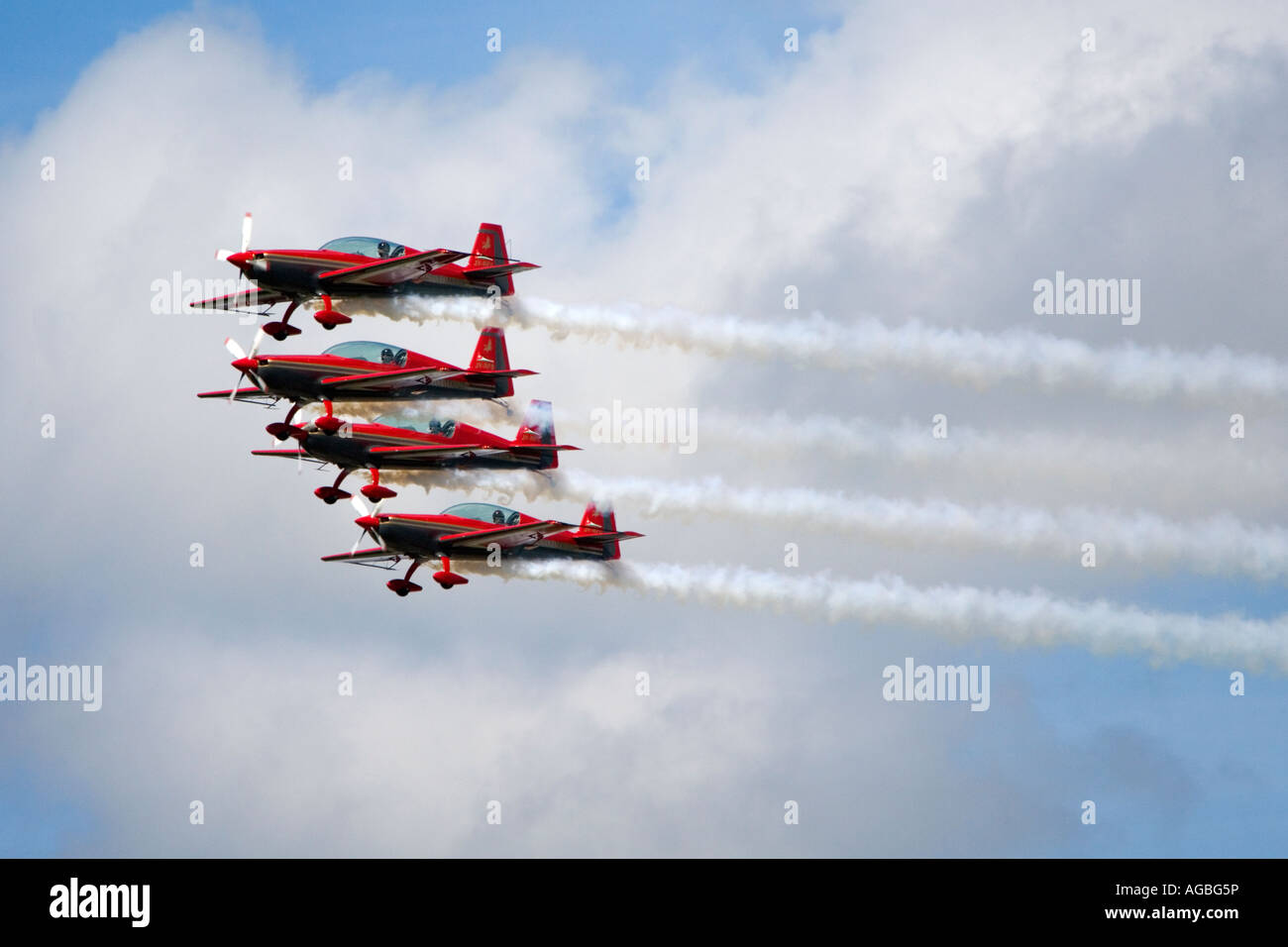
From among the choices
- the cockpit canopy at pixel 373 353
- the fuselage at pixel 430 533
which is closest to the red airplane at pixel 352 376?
the cockpit canopy at pixel 373 353

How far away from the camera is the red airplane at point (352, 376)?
5438 inches

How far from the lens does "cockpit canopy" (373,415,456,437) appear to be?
140 metres

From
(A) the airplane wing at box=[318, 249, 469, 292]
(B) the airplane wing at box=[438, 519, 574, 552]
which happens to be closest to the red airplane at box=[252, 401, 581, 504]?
(B) the airplane wing at box=[438, 519, 574, 552]

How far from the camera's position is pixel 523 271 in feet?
455

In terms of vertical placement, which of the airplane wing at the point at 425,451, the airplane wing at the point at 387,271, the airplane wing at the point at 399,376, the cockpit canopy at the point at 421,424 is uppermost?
the airplane wing at the point at 387,271

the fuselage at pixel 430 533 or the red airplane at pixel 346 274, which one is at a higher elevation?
the red airplane at pixel 346 274

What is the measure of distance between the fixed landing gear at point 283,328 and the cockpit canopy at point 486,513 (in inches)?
401

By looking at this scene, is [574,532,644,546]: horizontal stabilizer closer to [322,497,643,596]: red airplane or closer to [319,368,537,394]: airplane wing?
[322,497,643,596]: red airplane

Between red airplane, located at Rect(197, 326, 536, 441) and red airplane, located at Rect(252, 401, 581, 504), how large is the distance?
1.16 m

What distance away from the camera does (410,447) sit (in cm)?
13975

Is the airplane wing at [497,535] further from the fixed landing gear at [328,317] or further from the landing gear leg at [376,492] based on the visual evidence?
the fixed landing gear at [328,317]

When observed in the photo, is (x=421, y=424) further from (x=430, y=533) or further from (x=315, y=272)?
(x=315, y=272)
